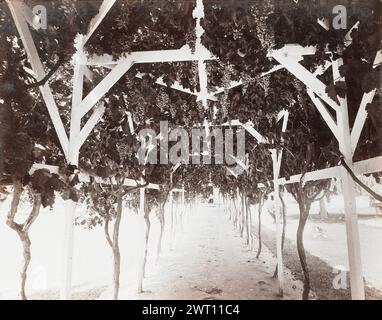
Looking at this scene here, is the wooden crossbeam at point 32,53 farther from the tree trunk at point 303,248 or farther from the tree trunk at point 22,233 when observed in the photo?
the tree trunk at point 303,248

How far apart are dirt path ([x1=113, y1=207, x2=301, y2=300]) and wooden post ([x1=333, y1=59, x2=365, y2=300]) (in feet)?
11.8

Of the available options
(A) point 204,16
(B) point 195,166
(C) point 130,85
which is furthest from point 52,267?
(A) point 204,16

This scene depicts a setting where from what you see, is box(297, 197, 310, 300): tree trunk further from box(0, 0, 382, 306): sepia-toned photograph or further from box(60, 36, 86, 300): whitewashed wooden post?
box(60, 36, 86, 300): whitewashed wooden post

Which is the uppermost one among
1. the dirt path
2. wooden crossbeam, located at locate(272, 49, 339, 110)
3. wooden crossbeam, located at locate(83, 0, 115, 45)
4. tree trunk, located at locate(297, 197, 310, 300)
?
wooden crossbeam, located at locate(83, 0, 115, 45)

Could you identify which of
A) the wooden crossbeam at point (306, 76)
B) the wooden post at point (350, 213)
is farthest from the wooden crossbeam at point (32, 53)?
the wooden post at point (350, 213)

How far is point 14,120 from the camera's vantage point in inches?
98.4

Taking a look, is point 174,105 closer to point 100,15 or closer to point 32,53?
point 100,15

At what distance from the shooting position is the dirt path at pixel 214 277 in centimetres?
638

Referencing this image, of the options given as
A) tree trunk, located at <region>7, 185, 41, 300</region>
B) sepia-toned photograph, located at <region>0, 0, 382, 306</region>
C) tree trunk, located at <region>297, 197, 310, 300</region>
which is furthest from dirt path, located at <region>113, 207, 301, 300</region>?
tree trunk, located at <region>7, 185, 41, 300</region>

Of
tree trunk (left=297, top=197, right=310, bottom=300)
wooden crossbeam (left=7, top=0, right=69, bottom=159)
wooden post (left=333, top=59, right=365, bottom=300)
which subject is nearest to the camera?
wooden crossbeam (left=7, top=0, right=69, bottom=159)

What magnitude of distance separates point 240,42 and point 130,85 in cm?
155

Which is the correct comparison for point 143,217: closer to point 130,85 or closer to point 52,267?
point 130,85

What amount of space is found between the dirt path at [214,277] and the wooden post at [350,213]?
3606mm

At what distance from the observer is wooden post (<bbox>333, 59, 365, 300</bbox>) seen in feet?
9.17
